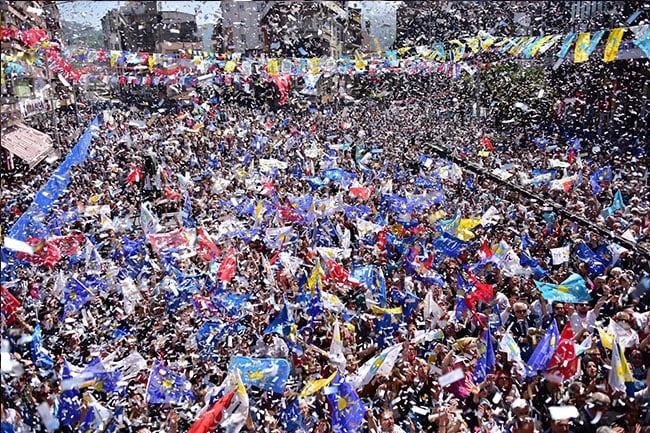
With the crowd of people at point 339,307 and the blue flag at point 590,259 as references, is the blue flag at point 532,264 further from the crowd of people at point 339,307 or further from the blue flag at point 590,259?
the blue flag at point 590,259

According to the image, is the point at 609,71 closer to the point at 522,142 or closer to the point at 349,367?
the point at 522,142

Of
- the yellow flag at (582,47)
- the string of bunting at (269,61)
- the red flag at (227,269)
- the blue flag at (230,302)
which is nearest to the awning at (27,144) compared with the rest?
the string of bunting at (269,61)

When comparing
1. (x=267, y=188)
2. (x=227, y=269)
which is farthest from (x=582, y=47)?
(x=227, y=269)

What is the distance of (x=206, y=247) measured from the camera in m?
10.8

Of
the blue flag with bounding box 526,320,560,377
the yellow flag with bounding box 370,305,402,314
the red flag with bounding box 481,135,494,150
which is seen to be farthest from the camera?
the red flag with bounding box 481,135,494,150

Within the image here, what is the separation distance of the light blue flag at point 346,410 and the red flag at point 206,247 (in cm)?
513

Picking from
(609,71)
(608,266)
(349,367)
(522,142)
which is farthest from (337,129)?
(349,367)

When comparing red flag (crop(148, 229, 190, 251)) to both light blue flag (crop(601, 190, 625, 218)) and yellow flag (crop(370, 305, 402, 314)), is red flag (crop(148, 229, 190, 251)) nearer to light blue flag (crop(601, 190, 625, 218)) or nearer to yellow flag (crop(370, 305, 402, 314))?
yellow flag (crop(370, 305, 402, 314))

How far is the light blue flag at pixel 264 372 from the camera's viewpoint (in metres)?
6.36

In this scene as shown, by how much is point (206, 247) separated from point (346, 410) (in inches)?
217

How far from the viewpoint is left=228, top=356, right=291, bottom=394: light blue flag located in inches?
250

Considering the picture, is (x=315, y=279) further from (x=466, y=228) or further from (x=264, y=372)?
(x=466, y=228)

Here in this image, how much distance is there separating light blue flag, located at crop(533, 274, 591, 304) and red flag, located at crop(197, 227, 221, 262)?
543cm

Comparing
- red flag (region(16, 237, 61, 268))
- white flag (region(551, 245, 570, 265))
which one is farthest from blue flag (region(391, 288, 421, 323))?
red flag (region(16, 237, 61, 268))
